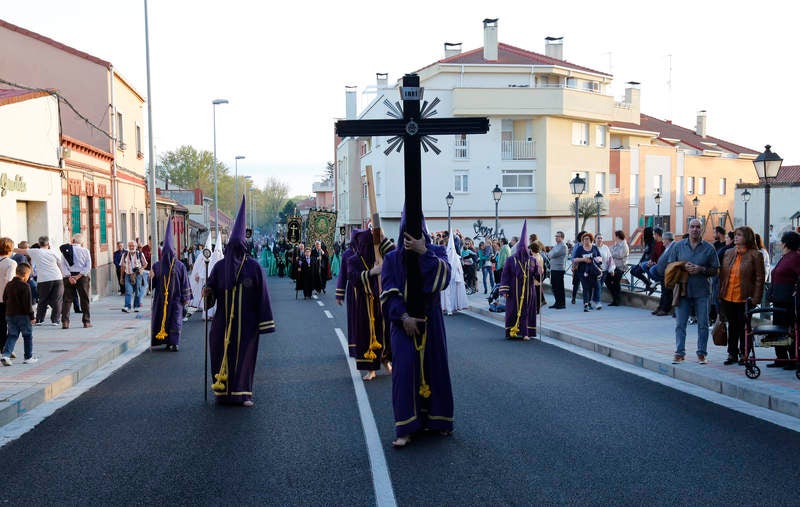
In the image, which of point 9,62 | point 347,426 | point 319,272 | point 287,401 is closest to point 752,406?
point 347,426

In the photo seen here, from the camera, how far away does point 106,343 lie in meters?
13.1

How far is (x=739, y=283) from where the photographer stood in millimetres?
9508

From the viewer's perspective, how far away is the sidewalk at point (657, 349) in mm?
8250

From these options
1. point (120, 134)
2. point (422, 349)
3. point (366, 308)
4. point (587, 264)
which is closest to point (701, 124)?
point (120, 134)

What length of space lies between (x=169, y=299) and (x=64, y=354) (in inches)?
77.2

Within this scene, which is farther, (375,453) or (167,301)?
(167,301)

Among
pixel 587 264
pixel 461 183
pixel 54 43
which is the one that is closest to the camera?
pixel 587 264

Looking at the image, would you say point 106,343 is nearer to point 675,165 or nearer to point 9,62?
point 9,62

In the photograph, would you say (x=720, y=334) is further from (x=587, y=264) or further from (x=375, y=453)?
(x=587, y=264)

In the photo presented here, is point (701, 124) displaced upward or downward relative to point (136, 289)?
upward

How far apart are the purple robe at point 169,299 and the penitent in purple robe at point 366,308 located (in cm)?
398

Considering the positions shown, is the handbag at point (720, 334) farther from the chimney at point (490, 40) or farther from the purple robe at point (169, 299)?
the chimney at point (490, 40)

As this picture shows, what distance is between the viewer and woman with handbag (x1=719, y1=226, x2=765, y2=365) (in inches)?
368

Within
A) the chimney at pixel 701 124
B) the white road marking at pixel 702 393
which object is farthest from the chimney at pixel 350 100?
the white road marking at pixel 702 393
